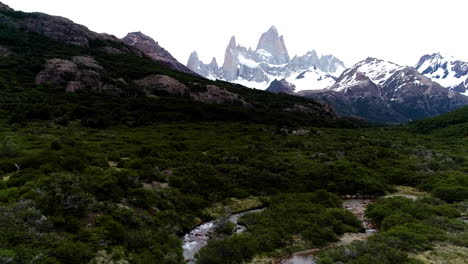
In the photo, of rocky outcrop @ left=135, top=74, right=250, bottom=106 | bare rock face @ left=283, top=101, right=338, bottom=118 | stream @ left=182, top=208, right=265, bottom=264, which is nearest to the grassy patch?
stream @ left=182, top=208, right=265, bottom=264

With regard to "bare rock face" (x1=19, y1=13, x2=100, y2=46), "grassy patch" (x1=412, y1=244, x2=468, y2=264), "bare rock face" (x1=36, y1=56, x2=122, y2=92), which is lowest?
"grassy patch" (x1=412, y1=244, x2=468, y2=264)

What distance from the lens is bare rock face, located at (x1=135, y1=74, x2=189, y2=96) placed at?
117875mm

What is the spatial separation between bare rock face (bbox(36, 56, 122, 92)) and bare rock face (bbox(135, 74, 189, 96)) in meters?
12.4

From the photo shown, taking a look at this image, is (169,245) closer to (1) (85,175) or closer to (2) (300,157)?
(1) (85,175)

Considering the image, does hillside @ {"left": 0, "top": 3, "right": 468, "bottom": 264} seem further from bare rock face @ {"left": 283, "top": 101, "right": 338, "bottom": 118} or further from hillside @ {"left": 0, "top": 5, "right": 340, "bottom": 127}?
bare rock face @ {"left": 283, "top": 101, "right": 338, "bottom": 118}

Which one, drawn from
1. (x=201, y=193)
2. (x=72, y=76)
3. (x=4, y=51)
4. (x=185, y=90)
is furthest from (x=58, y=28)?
(x=201, y=193)

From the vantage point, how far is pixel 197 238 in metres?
24.9

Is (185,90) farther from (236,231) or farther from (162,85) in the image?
(236,231)

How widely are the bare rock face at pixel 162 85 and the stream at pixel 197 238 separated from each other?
95314mm

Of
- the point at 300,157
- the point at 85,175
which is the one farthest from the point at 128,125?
the point at 85,175

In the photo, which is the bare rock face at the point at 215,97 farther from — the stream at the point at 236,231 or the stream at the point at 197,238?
the stream at the point at 197,238

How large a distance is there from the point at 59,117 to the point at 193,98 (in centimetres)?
5992

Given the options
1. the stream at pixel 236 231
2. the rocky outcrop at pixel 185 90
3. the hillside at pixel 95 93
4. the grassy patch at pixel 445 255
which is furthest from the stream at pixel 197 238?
the rocky outcrop at pixel 185 90

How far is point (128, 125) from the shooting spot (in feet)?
244
